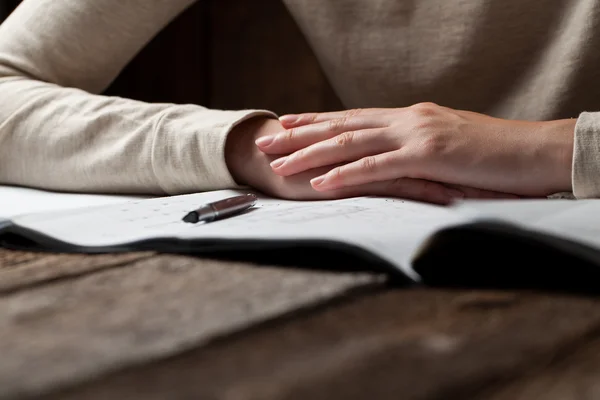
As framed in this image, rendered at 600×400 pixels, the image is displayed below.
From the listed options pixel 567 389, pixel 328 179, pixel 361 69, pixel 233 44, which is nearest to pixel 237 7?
pixel 233 44

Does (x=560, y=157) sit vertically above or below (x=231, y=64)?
above

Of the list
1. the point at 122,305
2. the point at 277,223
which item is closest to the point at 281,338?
the point at 122,305

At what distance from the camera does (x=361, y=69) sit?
46.1 inches

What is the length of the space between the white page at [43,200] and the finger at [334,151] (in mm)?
178

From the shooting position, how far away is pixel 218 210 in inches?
21.3

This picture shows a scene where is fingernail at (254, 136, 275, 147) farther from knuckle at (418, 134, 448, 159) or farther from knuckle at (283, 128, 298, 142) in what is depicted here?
knuckle at (418, 134, 448, 159)

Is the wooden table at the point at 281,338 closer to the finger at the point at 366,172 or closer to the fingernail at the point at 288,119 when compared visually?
the finger at the point at 366,172

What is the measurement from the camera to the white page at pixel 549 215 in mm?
377

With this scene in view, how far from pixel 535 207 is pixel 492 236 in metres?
0.10

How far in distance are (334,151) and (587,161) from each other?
24 cm

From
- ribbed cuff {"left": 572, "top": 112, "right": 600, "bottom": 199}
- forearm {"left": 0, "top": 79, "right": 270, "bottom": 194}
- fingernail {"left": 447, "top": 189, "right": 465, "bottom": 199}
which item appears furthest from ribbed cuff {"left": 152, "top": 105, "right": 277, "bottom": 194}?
ribbed cuff {"left": 572, "top": 112, "right": 600, "bottom": 199}

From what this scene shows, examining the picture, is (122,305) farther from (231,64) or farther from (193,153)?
(231,64)

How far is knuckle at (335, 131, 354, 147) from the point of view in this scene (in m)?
0.70

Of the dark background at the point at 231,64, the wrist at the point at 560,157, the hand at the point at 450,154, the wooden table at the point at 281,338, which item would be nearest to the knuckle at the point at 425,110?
the hand at the point at 450,154
